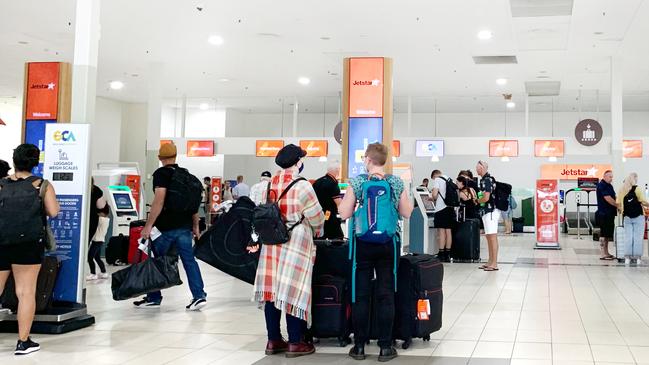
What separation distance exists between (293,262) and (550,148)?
48.3ft

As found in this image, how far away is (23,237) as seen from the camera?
13.4 ft

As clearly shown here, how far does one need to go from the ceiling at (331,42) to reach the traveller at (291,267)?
6.55m

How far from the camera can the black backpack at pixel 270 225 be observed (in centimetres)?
396

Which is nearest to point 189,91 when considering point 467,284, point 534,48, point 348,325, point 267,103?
point 267,103

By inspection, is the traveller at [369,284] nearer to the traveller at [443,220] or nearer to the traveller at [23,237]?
the traveller at [23,237]

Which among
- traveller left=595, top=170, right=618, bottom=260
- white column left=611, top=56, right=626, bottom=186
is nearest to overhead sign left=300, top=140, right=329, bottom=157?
white column left=611, top=56, right=626, bottom=186

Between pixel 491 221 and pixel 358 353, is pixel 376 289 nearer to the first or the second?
pixel 358 353

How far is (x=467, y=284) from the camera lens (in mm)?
7797

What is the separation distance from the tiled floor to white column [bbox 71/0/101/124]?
1747 millimetres

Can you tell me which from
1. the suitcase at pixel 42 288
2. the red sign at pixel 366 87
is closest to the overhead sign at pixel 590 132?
the red sign at pixel 366 87

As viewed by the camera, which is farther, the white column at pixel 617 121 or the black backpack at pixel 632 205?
the white column at pixel 617 121

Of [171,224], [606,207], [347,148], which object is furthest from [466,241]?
[171,224]

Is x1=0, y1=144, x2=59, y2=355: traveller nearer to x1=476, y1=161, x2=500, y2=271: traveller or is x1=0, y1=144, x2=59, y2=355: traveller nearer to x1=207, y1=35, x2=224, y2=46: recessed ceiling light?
x1=476, y1=161, x2=500, y2=271: traveller

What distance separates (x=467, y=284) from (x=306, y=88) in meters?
11.2
